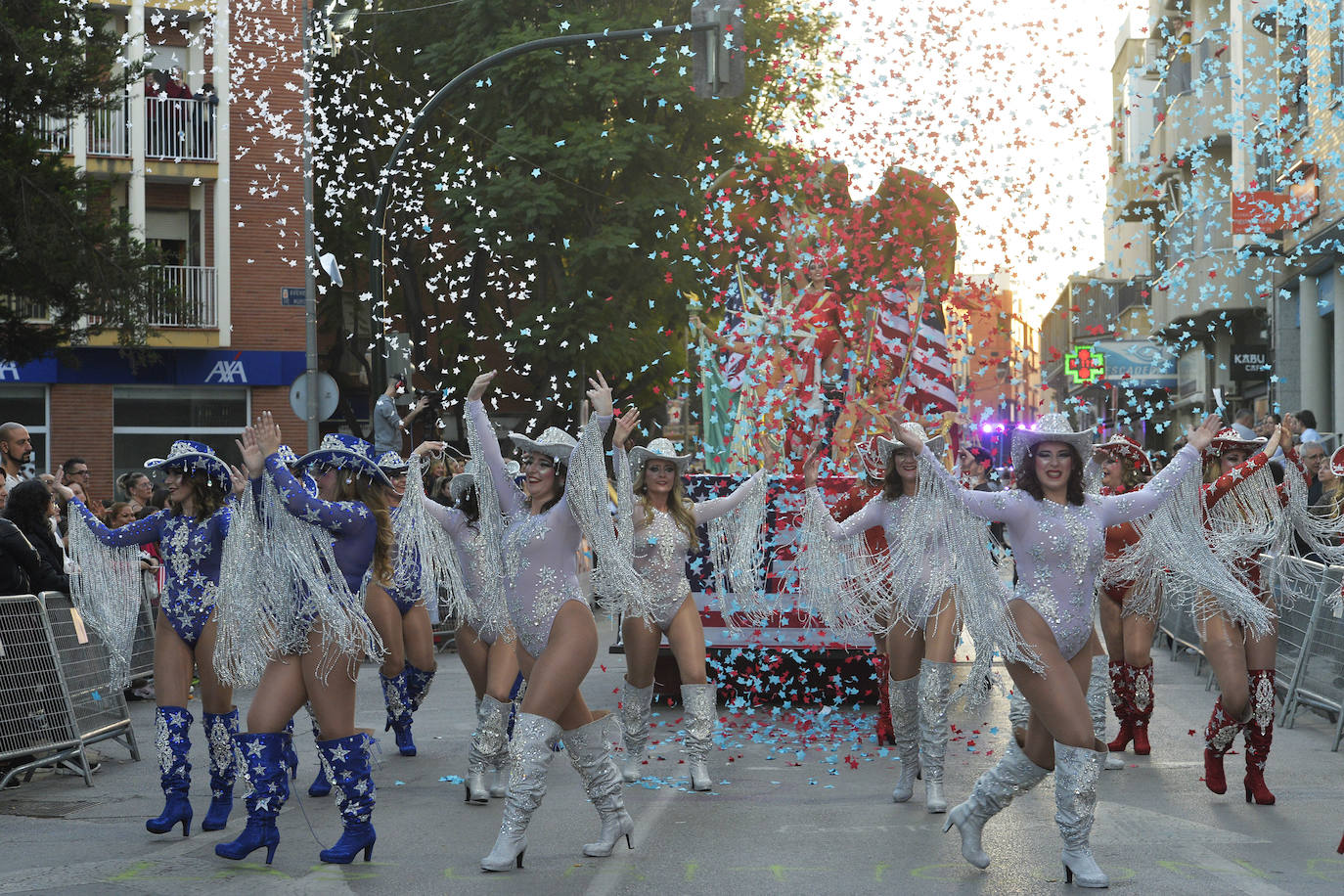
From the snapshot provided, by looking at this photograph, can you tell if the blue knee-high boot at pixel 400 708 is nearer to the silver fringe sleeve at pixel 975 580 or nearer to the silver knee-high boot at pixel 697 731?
the silver knee-high boot at pixel 697 731

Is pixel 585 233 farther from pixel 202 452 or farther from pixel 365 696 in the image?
pixel 202 452

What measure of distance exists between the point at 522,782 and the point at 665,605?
2.59m

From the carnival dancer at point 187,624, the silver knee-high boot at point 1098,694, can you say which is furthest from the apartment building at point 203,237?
the silver knee-high boot at point 1098,694

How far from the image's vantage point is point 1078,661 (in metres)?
6.76

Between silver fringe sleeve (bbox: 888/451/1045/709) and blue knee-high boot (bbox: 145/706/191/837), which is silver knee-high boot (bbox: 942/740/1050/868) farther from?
blue knee-high boot (bbox: 145/706/191/837)

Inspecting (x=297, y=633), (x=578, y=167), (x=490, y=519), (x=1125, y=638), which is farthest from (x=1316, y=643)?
(x=578, y=167)

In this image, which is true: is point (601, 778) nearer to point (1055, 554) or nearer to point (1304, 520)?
point (1055, 554)

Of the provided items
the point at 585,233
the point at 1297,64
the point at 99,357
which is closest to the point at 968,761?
the point at 1297,64

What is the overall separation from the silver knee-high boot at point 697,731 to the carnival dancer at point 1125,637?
105 inches

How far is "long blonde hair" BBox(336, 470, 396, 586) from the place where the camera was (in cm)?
741

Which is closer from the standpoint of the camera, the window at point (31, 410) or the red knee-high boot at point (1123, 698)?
the red knee-high boot at point (1123, 698)

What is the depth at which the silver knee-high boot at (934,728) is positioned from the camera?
26.9 ft

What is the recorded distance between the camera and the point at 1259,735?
27.3 ft

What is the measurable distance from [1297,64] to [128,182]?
2022 centimetres
